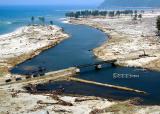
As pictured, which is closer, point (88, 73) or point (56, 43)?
point (88, 73)

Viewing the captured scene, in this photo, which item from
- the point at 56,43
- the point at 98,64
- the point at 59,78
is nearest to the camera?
the point at 59,78

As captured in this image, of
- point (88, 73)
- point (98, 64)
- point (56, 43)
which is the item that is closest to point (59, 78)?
point (88, 73)

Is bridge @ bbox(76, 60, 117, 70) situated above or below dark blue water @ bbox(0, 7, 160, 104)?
above

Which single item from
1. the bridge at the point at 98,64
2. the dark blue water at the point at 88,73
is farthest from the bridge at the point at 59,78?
the dark blue water at the point at 88,73

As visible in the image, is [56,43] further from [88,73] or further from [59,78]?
[59,78]

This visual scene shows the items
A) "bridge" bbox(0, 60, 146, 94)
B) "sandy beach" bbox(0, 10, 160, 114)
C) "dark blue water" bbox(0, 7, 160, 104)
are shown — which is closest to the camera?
"sandy beach" bbox(0, 10, 160, 114)

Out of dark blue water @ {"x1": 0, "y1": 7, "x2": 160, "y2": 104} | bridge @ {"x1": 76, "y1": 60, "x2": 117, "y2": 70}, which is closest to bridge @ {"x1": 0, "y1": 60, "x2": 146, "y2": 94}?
bridge @ {"x1": 76, "y1": 60, "x2": 117, "y2": 70}

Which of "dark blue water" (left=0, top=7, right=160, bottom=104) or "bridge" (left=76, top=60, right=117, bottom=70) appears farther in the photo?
"bridge" (left=76, top=60, right=117, bottom=70)

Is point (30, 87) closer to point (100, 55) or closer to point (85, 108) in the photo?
point (85, 108)

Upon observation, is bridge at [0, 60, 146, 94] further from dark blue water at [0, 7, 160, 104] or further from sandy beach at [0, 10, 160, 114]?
sandy beach at [0, 10, 160, 114]

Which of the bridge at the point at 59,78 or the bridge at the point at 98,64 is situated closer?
the bridge at the point at 59,78

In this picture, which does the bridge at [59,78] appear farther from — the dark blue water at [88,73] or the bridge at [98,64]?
the dark blue water at [88,73]

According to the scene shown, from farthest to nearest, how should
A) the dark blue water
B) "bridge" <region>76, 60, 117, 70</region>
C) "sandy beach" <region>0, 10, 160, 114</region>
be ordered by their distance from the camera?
"bridge" <region>76, 60, 117, 70</region> → the dark blue water → "sandy beach" <region>0, 10, 160, 114</region>
